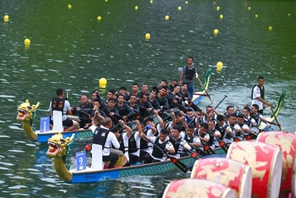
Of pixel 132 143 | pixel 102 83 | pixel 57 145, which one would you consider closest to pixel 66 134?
pixel 132 143

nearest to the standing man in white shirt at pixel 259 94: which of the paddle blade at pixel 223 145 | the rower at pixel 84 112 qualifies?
the paddle blade at pixel 223 145

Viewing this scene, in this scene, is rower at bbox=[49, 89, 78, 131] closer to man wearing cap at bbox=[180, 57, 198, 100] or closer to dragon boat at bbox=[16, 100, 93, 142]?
dragon boat at bbox=[16, 100, 93, 142]

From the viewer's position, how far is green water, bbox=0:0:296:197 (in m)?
16.3

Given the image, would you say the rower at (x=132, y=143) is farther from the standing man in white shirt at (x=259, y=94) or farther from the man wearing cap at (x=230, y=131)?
the standing man in white shirt at (x=259, y=94)

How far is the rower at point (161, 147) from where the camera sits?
16.4 m

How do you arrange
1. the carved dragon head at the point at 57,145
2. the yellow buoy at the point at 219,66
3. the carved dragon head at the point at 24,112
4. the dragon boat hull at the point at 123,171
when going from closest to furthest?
the carved dragon head at the point at 57,145
the dragon boat hull at the point at 123,171
the carved dragon head at the point at 24,112
the yellow buoy at the point at 219,66

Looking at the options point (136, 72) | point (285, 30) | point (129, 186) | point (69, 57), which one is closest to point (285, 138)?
point (129, 186)

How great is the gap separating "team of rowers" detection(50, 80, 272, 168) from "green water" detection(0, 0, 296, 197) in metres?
0.86

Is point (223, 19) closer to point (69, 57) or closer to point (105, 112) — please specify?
point (69, 57)

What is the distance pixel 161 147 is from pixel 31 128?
3.87m

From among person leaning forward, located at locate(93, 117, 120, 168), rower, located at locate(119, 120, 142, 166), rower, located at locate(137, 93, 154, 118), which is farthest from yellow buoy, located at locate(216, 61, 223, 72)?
person leaning forward, located at locate(93, 117, 120, 168)

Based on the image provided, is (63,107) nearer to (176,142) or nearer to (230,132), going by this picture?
(176,142)

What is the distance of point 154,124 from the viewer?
18047 millimetres

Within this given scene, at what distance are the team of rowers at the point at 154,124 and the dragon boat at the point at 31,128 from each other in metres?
0.36
